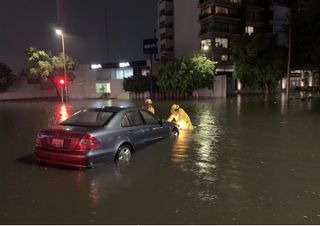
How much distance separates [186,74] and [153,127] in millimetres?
35158

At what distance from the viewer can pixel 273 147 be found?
10.2 meters

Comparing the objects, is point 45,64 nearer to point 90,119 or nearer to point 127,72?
point 127,72

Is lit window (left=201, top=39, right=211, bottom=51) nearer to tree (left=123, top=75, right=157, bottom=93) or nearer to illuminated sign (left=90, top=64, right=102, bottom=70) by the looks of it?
tree (left=123, top=75, right=157, bottom=93)

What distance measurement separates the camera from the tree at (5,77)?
176 feet

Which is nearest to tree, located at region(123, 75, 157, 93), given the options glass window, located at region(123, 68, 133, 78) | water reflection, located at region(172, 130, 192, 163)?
glass window, located at region(123, 68, 133, 78)

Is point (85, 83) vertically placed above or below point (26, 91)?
above

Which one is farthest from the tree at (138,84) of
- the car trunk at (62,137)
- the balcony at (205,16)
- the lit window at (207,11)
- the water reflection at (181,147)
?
the car trunk at (62,137)

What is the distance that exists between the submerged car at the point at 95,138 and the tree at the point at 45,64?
46.0 m

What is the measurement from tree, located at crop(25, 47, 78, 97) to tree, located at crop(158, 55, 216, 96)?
57.8ft

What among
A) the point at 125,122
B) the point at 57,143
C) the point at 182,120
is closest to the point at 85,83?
the point at 182,120

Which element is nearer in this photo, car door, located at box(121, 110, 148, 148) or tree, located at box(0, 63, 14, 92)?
car door, located at box(121, 110, 148, 148)

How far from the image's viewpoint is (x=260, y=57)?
47156 mm

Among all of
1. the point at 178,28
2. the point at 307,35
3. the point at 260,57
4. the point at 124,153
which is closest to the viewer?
the point at 124,153

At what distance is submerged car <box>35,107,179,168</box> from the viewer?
7036mm
